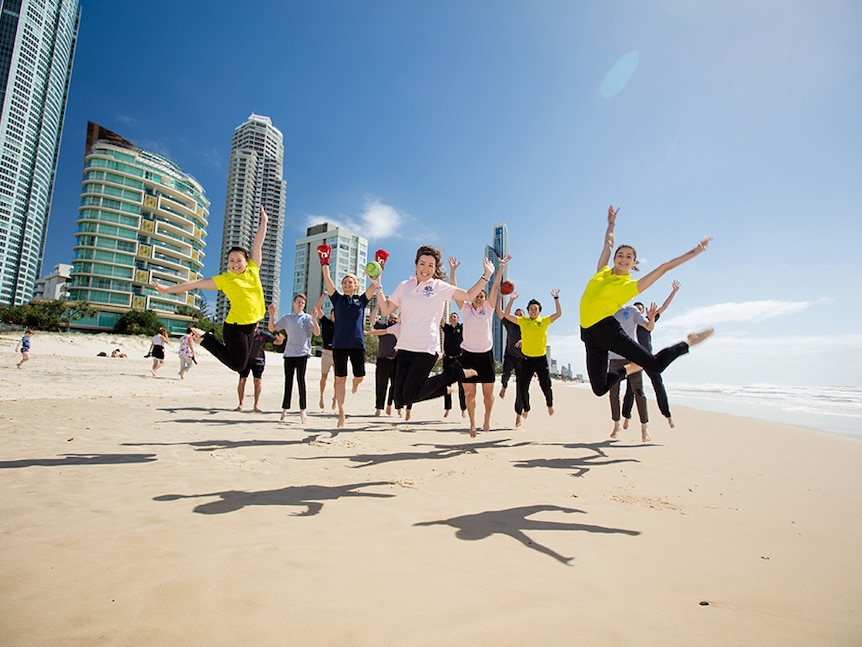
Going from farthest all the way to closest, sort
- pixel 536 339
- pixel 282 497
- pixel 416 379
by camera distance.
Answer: pixel 536 339 → pixel 416 379 → pixel 282 497

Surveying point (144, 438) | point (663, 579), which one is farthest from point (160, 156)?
point (663, 579)

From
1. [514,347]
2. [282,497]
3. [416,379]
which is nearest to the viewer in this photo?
[282,497]

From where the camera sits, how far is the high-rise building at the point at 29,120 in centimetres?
10662

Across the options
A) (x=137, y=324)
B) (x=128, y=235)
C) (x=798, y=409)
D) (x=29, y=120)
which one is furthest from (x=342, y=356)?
(x=29, y=120)

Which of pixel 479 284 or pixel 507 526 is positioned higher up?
pixel 479 284

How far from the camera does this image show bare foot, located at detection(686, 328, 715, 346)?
196 inches

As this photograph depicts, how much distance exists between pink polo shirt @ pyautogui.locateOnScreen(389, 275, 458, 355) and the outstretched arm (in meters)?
2.09

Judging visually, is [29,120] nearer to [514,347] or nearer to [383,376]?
[383,376]

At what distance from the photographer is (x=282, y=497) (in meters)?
2.96

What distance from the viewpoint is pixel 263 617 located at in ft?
4.83

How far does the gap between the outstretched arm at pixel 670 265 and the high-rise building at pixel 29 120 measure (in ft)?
469

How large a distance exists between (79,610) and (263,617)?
2.10ft

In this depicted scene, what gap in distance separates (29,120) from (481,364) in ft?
548

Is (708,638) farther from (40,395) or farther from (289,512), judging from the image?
(40,395)
